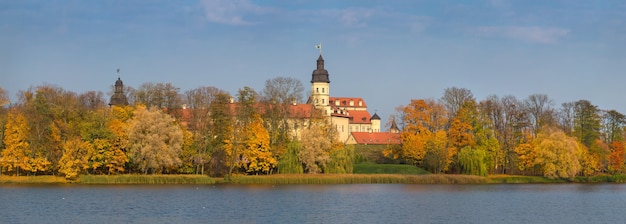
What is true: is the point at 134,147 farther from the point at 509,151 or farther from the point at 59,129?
the point at 509,151

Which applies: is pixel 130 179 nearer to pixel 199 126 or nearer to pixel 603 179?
pixel 199 126

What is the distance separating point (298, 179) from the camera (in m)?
61.8

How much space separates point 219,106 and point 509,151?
95.6 feet

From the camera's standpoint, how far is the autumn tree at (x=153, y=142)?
58781 mm

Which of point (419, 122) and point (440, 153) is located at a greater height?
point (419, 122)

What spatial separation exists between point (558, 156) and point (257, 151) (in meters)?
27.2

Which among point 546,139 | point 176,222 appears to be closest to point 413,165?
point 546,139

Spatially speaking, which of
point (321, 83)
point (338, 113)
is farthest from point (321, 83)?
point (338, 113)

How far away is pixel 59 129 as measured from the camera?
59.2 meters

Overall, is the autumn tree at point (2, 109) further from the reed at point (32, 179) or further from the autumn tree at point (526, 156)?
the autumn tree at point (526, 156)

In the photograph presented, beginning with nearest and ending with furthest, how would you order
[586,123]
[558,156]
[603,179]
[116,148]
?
[116,148]
[558,156]
[603,179]
[586,123]

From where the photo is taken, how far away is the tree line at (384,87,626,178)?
69188 millimetres

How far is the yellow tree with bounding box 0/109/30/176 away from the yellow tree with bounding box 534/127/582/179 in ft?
143

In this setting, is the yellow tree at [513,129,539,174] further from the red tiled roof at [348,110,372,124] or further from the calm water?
the red tiled roof at [348,110,372,124]
